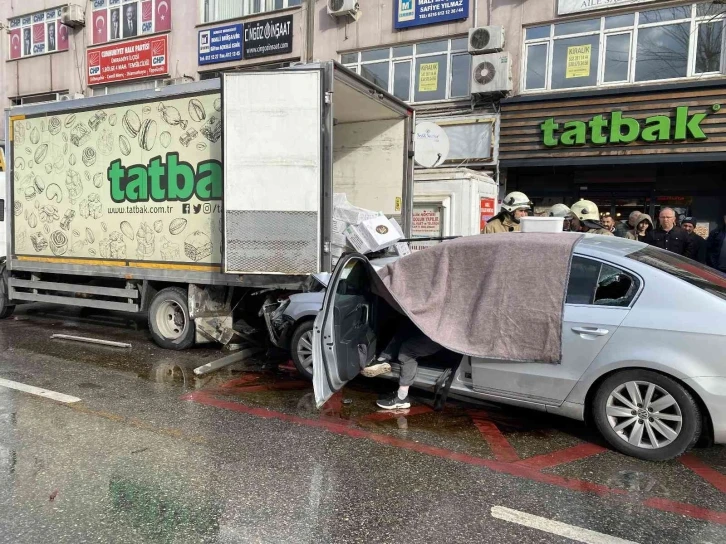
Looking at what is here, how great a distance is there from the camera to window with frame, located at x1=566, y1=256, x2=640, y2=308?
4.09m

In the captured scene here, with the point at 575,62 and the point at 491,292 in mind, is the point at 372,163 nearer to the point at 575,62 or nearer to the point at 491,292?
the point at 491,292

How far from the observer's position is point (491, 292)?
14.5 ft

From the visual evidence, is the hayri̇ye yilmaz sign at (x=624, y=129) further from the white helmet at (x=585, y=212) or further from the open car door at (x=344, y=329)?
the open car door at (x=344, y=329)

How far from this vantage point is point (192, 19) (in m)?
17.5

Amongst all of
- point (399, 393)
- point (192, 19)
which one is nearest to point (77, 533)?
point (399, 393)

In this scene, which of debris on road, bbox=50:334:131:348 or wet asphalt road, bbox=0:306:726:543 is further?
debris on road, bbox=50:334:131:348

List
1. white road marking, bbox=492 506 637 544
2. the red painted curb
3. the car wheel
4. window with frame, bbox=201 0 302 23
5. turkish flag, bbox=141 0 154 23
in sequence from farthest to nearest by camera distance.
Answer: turkish flag, bbox=141 0 154 23, window with frame, bbox=201 0 302 23, the car wheel, the red painted curb, white road marking, bbox=492 506 637 544

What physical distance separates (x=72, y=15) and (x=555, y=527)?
22080mm

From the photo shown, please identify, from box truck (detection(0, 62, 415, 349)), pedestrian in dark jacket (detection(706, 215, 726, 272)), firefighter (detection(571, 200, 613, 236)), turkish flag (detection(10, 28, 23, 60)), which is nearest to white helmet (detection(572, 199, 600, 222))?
firefighter (detection(571, 200, 613, 236))

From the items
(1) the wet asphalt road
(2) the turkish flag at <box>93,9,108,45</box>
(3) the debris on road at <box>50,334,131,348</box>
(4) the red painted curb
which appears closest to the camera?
(1) the wet asphalt road

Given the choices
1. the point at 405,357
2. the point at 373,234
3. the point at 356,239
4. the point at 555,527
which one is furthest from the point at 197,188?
the point at 555,527

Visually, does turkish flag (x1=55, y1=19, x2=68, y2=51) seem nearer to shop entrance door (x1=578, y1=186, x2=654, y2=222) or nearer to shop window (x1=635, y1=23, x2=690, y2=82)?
shop entrance door (x1=578, y1=186, x2=654, y2=222)

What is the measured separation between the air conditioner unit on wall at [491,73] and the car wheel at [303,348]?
944cm

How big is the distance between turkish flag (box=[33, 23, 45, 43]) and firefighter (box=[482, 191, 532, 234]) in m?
20.4
